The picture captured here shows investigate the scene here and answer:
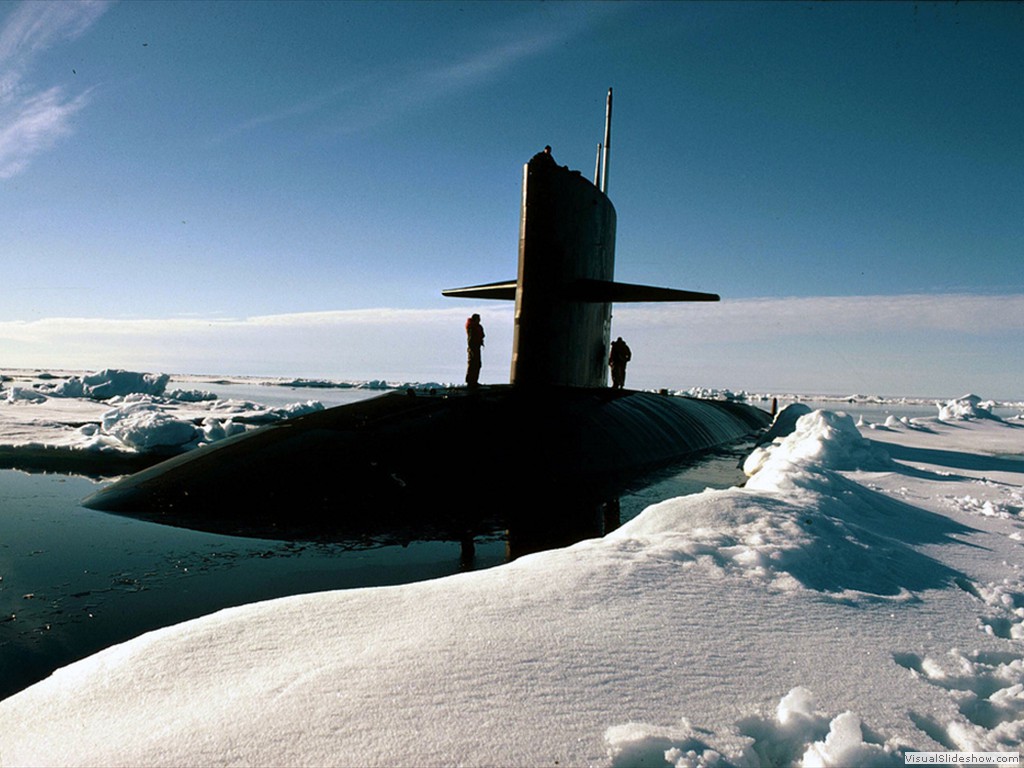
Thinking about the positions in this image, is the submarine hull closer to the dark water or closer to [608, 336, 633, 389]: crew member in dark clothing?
the dark water

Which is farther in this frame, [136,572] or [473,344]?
[473,344]

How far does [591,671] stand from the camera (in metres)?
1.72

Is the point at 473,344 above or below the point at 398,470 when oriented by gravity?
above

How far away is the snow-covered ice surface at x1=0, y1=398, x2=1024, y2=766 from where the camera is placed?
1457 mm

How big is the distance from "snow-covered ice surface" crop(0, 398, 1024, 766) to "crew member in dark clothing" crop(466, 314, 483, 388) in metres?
7.11

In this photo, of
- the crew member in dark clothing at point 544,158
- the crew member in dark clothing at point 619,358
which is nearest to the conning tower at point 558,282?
the crew member in dark clothing at point 544,158

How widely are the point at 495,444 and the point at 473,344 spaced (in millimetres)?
3335

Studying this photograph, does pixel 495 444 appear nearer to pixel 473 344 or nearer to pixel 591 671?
pixel 473 344

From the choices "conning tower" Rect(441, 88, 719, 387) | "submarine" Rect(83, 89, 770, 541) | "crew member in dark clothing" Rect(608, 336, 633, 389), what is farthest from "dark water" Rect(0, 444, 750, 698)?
"crew member in dark clothing" Rect(608, 336, 633, 389)

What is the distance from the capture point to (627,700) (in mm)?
1602

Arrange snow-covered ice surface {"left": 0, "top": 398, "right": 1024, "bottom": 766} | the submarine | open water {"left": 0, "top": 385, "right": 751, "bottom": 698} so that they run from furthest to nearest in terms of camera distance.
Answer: the submarine < open water {"left": 0, "top": 385, "right": 751, "bottom": 698} < snow-covered ice surface {"left": 0, "top": 398, "right": 1024, "bottom": 766}

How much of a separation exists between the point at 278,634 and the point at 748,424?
49.4 ft

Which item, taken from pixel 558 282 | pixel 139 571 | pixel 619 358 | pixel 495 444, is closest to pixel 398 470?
pixel 495 444

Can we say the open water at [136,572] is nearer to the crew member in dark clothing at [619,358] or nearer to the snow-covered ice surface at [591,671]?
the snow-covered ice surface at [591,671]
